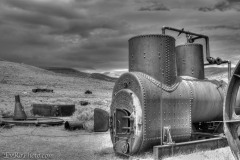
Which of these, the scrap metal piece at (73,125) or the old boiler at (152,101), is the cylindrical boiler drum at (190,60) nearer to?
the old boiler at (152,101)

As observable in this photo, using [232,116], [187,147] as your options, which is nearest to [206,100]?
[187,147]

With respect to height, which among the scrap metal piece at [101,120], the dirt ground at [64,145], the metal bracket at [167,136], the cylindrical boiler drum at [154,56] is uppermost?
the cylindrical boiler drum at [154,56]

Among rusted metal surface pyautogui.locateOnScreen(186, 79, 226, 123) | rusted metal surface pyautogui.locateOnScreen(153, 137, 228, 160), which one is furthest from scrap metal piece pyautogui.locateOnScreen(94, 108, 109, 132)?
rusted metal surface pyautogui.locateOnScreen(186, 79, 226, 123)

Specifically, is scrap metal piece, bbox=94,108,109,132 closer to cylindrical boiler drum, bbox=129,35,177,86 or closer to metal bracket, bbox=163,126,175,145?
cylindrical boiler drum, bbox=129,35,177,86

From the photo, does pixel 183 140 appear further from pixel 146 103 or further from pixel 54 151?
pixel 54 151

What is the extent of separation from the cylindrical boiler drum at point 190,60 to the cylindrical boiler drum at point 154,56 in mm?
2183

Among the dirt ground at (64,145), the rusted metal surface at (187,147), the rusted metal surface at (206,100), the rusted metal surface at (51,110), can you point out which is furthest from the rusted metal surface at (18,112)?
the rusted metal surface at (187,147)

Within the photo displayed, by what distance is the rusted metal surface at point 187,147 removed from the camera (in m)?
7.54

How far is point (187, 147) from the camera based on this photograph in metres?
8.30

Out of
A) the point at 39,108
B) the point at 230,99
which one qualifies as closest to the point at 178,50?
the point at 230,99

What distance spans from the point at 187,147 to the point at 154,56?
106 inches

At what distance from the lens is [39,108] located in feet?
68.4

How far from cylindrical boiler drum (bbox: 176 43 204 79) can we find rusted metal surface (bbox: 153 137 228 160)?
2.47 m

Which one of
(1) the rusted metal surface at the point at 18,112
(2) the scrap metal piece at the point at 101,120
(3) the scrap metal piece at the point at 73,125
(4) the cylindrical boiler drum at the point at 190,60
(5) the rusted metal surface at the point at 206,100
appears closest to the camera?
(2) the scrap metal piece at the point at 101,120
